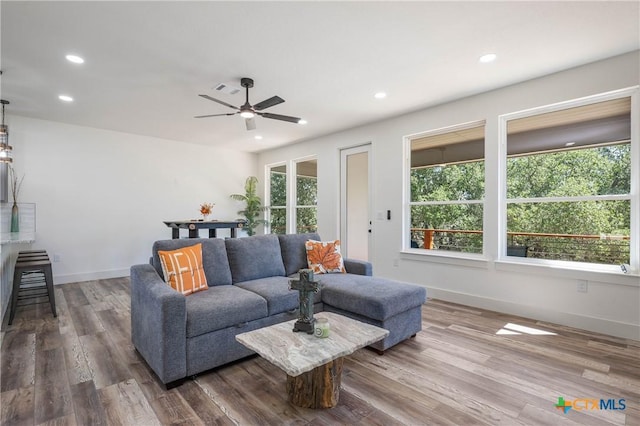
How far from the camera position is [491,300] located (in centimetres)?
368

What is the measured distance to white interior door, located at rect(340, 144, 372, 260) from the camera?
16.7 ft

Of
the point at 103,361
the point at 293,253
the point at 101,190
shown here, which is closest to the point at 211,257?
the point at 293,253

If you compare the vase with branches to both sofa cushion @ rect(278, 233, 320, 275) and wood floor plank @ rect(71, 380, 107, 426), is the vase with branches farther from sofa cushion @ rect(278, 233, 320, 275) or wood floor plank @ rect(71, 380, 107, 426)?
sofa cushion @ rect(278, 233, 320, 275)

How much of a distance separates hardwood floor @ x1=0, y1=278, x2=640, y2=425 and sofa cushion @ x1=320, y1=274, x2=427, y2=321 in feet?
1.18

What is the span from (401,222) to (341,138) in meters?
1.91

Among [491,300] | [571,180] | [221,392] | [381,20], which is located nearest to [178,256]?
[221,392]

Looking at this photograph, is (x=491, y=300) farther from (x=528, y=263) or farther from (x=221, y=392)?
(x=221, y=392)

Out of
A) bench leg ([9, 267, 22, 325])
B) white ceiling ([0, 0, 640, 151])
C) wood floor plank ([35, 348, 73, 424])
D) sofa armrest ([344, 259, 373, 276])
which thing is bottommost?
wood floor plank ([35, 348, 73, 424])

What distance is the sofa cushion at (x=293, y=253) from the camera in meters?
3.47

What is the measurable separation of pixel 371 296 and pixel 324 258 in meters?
0.97

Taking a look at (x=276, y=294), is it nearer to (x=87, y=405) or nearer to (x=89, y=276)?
(x=87, y=405)

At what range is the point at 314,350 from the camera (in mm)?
1673

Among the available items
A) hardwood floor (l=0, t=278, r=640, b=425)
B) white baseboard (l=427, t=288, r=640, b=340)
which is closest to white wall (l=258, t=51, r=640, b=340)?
white baseboard (l=427, t=288, r=640, b=340)

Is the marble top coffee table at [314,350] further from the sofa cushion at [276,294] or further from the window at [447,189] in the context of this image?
the window at [447,189]
